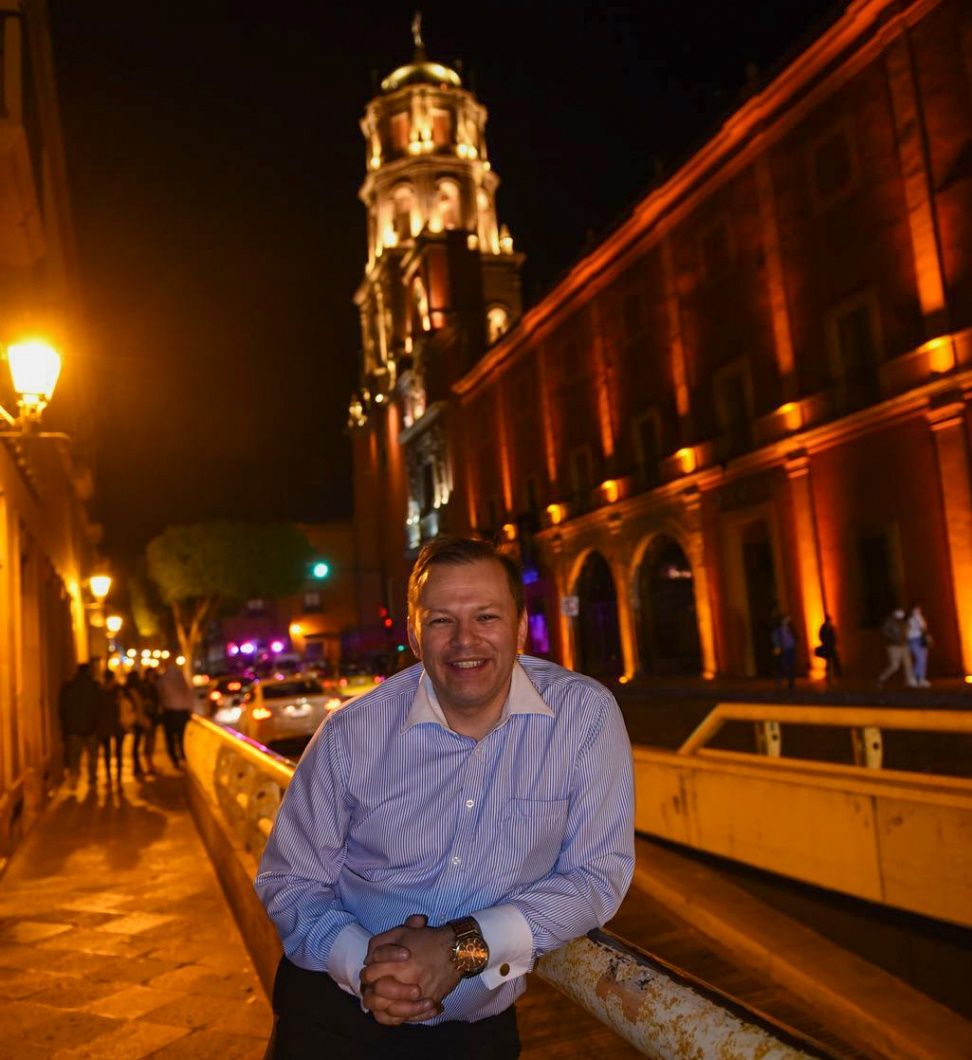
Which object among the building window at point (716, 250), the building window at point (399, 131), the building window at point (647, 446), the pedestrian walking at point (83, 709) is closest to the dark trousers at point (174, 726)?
the pedestrian walking at point (83, 709)

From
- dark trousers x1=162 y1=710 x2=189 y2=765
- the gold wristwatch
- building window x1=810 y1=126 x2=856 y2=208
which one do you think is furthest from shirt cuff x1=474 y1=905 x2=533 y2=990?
building window x1=810 y1=126 x2=856 y2=208

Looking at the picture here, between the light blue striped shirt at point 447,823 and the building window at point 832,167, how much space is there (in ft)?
68.9

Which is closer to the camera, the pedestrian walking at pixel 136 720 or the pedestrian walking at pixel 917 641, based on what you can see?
the pedestrian walking at pixel 136 720

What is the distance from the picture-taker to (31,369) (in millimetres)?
8078

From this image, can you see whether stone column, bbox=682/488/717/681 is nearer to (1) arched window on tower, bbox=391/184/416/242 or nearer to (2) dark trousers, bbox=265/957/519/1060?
(2) dark trousers, bbox=265/957/519/1060

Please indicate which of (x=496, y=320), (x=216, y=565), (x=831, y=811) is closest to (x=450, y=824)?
(x=831, y=811)

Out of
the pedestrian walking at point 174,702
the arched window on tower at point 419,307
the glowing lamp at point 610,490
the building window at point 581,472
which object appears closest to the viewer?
the pedestrian walking at point 174,702

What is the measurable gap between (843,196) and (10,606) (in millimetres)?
18746

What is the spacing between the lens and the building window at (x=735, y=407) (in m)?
23.6

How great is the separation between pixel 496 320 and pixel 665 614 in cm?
2849

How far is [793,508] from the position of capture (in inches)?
853

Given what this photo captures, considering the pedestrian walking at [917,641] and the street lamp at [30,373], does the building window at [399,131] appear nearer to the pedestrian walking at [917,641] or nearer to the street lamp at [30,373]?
the pedestrian walking at [917,641]

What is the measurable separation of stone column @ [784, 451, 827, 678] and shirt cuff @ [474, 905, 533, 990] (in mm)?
20433

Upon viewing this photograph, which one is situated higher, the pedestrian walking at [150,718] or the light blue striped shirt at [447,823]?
the light blue striped shirt at [447,823]
